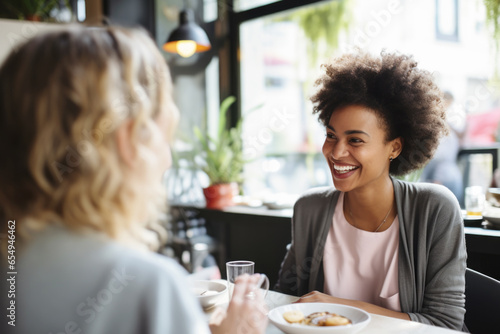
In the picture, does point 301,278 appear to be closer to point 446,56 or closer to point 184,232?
point 184,232

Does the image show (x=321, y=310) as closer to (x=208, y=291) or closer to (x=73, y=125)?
(x=208, y=291)

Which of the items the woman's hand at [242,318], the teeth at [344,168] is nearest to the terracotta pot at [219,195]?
the teeth at [344,168]

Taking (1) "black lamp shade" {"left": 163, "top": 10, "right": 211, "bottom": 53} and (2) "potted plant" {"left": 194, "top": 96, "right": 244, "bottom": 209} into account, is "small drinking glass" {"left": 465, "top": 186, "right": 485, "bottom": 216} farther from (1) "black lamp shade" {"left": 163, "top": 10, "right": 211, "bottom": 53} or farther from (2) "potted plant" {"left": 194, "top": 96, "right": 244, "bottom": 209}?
(1) "black lamp shade" {"left": 163, "top": 10, "right": 211, "bottom": 53}

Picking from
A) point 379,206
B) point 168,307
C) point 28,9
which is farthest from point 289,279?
point 28,9

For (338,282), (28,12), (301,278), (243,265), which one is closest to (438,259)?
(338,282)

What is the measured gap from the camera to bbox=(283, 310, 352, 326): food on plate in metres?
1.16

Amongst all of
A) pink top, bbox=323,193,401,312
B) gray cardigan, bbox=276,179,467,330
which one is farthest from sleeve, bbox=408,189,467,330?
pink top, bbox=323,193,401,312

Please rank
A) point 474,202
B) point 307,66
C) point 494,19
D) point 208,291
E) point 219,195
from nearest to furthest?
1. point 208,291
2. point 474,202
3. point 494,19
4. point 219,195
5. point 307,66

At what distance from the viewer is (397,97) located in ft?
5.91

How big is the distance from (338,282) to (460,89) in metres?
3.40

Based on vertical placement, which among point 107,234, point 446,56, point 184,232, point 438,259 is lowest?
point 184,232

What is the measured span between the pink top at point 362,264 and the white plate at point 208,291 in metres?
0.45

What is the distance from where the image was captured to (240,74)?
4145 millimetres

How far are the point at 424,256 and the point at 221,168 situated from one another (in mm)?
2018
